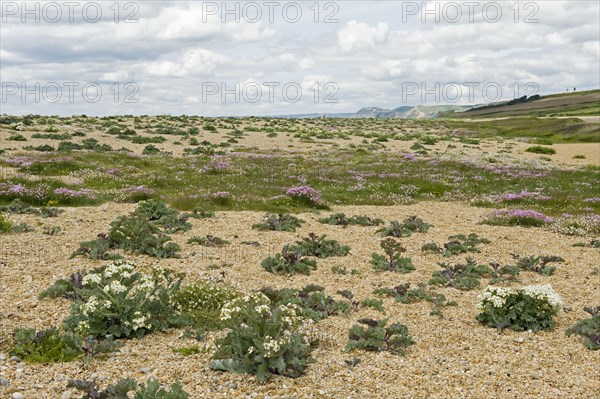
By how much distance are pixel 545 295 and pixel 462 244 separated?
259 inches

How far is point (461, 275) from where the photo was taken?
44.9ft

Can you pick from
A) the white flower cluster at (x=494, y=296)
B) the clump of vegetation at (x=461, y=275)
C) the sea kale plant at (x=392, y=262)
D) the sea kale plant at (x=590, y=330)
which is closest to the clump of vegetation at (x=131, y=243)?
the sea kale plant at (x=392, y=262)

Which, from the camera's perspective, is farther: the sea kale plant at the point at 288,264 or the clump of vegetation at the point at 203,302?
the sea kale plant at the point at 288,264

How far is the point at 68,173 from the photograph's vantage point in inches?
1117

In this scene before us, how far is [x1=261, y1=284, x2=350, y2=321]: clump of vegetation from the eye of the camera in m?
10.5

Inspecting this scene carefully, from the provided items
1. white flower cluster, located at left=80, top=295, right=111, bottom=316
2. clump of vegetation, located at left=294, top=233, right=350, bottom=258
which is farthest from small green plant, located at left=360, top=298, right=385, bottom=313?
white flower cluster, located at left=80, top=295, right=111, bottom=316

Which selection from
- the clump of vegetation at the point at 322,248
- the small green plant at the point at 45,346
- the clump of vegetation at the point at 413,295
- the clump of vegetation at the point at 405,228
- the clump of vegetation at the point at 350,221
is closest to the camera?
the small green plant at the point at 45,346

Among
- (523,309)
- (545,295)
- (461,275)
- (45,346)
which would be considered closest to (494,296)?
(523,309)

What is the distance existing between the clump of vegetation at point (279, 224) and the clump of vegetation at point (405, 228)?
10.3 ft

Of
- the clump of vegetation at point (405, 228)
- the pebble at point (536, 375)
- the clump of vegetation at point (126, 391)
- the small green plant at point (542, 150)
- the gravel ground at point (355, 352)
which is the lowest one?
the pebble at point (536, 375)

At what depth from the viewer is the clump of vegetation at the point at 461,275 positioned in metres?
13.0

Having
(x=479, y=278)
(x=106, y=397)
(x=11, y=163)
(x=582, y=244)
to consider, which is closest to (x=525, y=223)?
(x=582, y=244)

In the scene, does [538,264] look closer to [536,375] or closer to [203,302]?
[536,375]

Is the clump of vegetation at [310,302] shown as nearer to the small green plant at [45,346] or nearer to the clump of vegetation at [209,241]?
the small green plant at [45,346]
